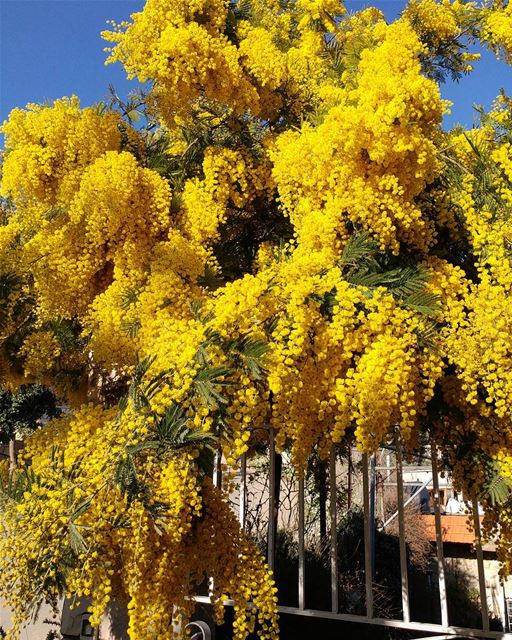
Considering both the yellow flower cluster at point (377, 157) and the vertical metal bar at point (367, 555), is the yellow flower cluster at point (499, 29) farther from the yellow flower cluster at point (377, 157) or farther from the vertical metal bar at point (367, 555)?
the vertical metal bar at point (367, 555)

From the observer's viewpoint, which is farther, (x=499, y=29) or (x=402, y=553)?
(x=499, y=29)

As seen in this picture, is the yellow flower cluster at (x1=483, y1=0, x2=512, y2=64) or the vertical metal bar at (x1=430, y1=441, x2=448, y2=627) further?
the yellow flower cluster at (x1=483, y1=0, x2=512, y2=64)

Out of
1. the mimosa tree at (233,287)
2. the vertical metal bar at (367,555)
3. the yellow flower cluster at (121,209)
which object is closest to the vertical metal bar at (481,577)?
the mimosa tree at (233,287)

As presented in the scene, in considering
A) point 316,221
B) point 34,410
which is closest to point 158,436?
point 316,221

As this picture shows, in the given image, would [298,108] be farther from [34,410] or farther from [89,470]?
[34,410]

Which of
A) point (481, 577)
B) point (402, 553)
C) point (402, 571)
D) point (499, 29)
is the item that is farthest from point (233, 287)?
point (499, 29)

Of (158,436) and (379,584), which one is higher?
(158,436)

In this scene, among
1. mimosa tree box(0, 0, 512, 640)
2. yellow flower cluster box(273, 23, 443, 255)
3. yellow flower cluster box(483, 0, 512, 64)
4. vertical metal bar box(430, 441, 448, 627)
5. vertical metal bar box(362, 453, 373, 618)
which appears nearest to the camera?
mimosa tree box(0, 0, 512, 640)

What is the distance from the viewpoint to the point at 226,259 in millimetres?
5641

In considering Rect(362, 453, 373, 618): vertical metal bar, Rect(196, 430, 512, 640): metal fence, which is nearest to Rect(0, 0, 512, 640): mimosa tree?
Rect(196, 430, 512, 640): metal fence

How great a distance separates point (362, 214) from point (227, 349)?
147 cm

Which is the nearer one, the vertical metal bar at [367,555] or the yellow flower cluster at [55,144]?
the vertical metal bar at [367,555]

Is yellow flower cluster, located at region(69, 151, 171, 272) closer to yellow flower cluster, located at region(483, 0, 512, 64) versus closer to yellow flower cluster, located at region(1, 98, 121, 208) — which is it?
yellow flower cluster, located at region(1, 98, 121, 208)

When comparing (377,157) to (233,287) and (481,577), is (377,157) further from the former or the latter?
(481,577)
